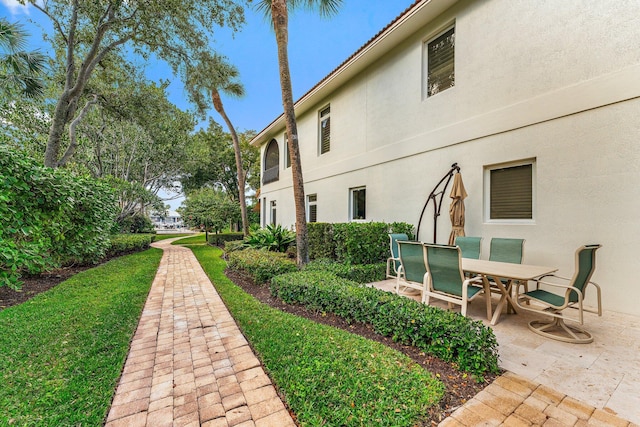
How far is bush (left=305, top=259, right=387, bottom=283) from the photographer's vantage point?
239 inches

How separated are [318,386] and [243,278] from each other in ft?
17.5

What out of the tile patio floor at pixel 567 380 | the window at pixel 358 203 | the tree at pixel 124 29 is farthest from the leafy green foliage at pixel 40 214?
the window at pixel 358 203

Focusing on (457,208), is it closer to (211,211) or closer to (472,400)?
(472,400)

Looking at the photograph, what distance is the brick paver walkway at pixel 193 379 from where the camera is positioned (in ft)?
7.13

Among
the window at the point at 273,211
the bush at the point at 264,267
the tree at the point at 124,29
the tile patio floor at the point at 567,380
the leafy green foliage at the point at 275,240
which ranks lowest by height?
the tile patio floor at the point at 567,380

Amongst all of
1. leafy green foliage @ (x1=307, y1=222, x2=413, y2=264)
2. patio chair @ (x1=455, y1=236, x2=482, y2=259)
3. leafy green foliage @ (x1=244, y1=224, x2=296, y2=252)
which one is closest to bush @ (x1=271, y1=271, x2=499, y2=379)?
leafy green foliage @ (x1=307, y1=222, x2=413, y2=264)

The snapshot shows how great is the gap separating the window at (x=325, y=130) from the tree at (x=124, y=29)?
182 inches

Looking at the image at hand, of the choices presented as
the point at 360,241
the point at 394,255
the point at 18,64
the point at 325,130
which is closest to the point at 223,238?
the point at 325,130

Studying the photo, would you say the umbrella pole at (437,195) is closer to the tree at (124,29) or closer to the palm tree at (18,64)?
the tree at (124,29)

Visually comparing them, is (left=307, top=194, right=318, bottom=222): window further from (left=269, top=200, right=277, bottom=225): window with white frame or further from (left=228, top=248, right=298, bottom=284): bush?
(left=228, top=248, right=298, bottom=284): bush

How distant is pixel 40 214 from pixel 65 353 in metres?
2.39

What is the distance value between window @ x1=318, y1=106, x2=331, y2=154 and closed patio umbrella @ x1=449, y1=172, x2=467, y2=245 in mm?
6351

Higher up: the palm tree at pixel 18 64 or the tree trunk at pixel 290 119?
the palm tree at pixel 18 64

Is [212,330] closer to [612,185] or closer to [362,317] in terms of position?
[362,317]
